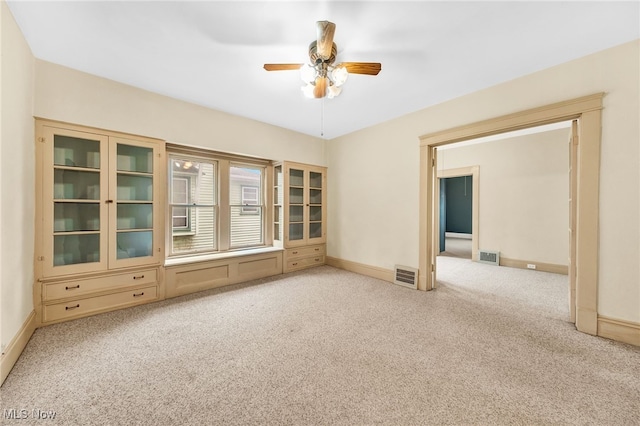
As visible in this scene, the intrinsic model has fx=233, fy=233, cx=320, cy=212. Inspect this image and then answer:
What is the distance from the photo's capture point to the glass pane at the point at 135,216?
2.85 m

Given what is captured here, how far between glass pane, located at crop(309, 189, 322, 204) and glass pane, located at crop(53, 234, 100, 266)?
3283 mm

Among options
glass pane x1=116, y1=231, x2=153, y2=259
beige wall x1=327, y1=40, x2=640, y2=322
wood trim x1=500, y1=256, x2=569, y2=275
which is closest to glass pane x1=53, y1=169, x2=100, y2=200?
glass pane x1=116, y1=231, x2=153, y2=259

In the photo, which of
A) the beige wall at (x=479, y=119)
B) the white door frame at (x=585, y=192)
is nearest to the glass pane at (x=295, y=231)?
the beige wall at (x=479, y=119)

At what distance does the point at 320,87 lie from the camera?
2186 mm

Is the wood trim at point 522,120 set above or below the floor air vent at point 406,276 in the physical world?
above

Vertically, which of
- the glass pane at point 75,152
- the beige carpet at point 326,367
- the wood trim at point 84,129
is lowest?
the beige carpet at point 326,367

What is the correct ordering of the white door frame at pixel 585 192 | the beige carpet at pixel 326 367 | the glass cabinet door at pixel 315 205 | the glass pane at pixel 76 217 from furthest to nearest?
the glass cabinet door at pixel 315 205 < the glass pane at pixel 76 217 < the white door frame at pixel 585 192 < the beige carpet at pixel 326 367

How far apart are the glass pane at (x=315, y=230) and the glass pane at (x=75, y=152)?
11.0ft

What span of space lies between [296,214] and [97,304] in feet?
10.0

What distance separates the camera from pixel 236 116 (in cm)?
378

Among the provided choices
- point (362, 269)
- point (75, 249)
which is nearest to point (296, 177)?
point (362, 269)

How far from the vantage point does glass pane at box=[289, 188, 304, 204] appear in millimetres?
4590

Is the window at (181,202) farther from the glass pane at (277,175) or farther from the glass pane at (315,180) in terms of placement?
the glass pane at (315,180)

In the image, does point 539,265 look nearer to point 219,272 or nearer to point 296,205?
point 296,205
